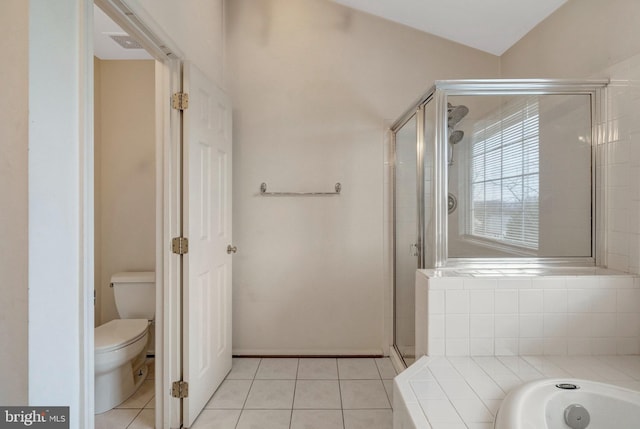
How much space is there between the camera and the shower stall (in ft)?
5.37

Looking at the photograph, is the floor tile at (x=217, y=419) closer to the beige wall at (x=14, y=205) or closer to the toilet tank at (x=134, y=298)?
the toilet tank at (x=134, y=298)

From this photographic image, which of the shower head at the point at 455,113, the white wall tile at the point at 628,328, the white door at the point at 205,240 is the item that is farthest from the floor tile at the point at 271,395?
the shower head at the point at 455,113

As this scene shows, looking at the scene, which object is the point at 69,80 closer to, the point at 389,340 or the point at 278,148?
the point at 278,148

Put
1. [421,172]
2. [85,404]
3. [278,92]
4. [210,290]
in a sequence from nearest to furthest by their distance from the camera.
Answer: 1. [85,404]
2. [421,172]
3. [210,290]
4. [278,92]

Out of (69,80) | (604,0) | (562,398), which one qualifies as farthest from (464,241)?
(69,80)

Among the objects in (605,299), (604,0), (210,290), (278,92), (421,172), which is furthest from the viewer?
(278,92)

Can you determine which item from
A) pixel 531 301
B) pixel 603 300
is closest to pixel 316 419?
pixel 531 301

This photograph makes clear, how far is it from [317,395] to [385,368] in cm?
59

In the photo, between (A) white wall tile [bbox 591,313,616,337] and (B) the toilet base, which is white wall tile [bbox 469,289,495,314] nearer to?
(A) white wall tile [bbox 591,313,616,337]

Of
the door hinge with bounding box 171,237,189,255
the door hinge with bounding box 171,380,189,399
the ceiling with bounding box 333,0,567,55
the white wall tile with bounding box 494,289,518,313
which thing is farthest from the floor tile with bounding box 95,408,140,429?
the ceiling with bounding box 333,0,567,55

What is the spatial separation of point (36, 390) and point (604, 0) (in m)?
2.72

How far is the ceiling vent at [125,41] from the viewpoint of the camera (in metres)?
2.26

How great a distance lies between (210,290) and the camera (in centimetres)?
204

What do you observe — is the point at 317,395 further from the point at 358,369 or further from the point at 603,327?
the point at 603,327
